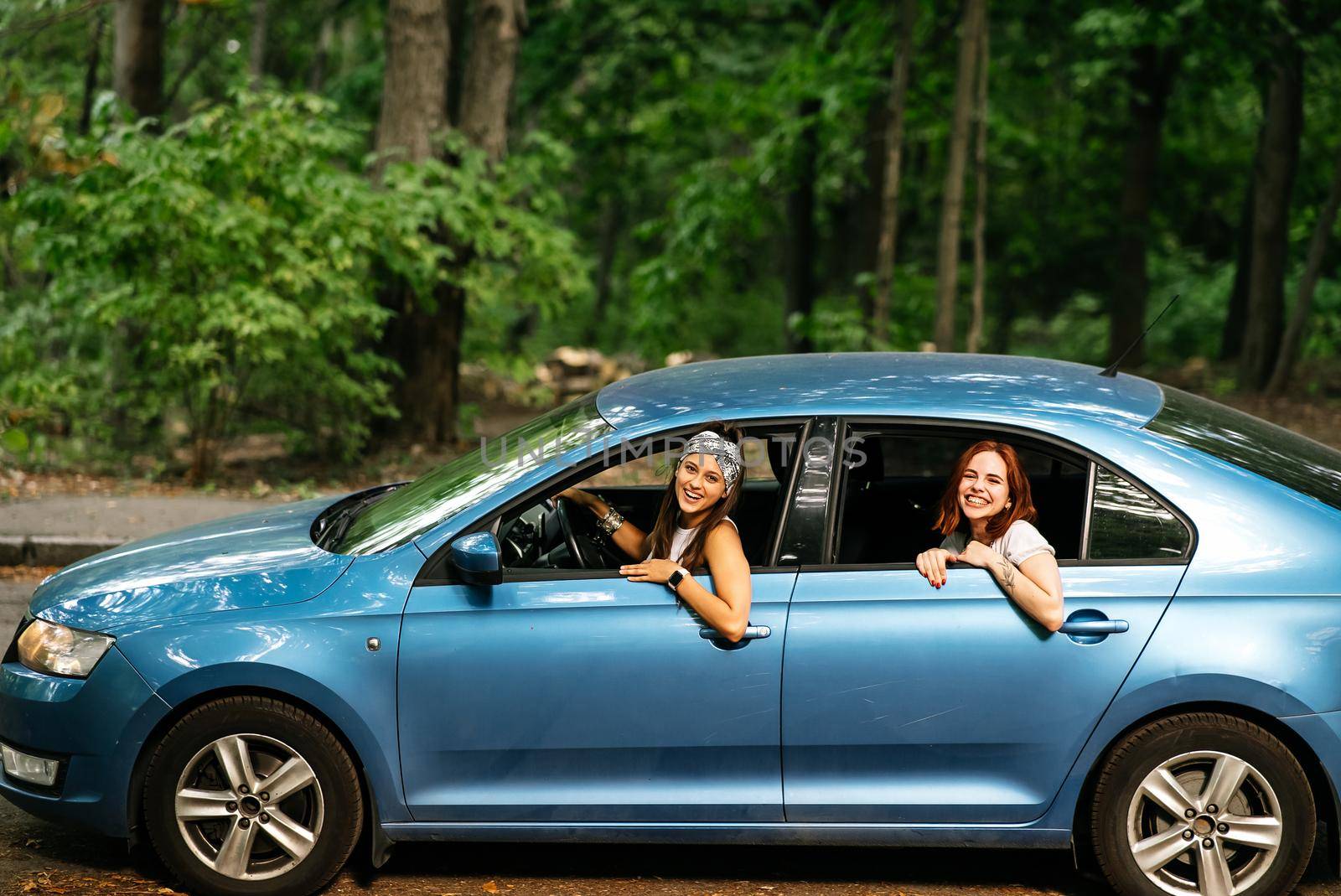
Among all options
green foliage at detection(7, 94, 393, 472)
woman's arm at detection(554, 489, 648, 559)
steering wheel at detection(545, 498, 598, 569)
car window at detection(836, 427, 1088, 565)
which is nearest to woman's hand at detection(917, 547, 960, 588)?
car window at detection(836, 427, 1088, 565)

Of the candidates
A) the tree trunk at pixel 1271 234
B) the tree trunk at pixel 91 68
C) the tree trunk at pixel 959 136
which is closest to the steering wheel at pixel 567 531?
the tree trunk at pixel 959 136

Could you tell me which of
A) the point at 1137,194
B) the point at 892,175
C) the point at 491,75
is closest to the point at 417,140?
the point at 491,75

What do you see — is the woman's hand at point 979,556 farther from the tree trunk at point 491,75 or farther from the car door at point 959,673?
the tree trunk at point 491,75

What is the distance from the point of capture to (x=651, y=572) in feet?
12.9

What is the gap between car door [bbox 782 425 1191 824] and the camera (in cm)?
381

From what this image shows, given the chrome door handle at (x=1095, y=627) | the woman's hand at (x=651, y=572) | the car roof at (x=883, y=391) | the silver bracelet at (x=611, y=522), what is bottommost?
the chrome door handle at (x=1095, y=627)

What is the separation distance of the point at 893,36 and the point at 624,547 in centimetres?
1502

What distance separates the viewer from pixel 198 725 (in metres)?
3.91

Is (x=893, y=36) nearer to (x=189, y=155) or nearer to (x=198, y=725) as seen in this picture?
(x=189, y=155)

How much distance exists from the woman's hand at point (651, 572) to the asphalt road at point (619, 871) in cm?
101

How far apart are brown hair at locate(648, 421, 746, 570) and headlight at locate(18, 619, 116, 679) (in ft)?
5.44

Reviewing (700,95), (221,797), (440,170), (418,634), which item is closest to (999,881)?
(418,634)

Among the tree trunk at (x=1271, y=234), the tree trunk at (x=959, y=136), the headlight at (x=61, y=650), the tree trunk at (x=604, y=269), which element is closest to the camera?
the headlight at (x=61, y=650)

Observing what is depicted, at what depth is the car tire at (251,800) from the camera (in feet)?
12.8
